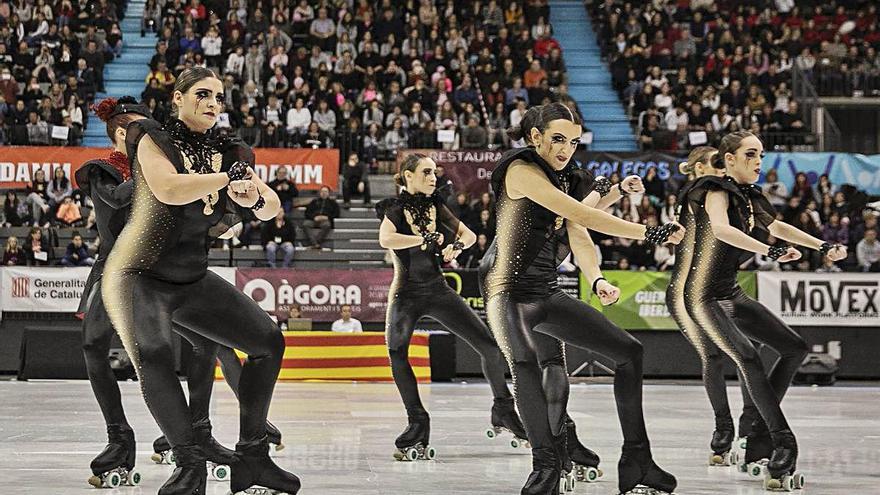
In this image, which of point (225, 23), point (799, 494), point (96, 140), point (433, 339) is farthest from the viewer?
point (225, 23)

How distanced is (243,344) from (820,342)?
48.8 ft

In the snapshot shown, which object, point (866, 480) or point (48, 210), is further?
point (48, 210)

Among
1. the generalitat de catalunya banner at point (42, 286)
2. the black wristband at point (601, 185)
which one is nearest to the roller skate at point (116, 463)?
the black wristband at point (601, 185)

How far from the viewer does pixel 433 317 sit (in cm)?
861

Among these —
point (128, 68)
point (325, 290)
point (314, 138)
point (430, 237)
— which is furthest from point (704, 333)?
point (128, 68)

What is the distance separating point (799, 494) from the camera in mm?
6688

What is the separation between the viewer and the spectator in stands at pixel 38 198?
802 inches

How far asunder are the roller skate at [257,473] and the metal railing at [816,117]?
63.5ft

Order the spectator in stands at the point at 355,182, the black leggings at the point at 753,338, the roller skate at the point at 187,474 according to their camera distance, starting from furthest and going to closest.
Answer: the spectator in stands at the point at 355,182 → the black leggings at the point at 753,338 → the roller skate at the point at 187,474

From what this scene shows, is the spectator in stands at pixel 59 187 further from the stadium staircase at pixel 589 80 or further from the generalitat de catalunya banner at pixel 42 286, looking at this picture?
the stadium staircase at pixel 589 80

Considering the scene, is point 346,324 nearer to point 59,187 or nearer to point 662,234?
point 59,187

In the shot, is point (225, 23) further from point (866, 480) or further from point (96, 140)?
point (866, 480)

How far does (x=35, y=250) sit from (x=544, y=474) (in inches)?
585

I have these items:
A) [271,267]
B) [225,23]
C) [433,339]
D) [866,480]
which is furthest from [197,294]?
[225,23]
